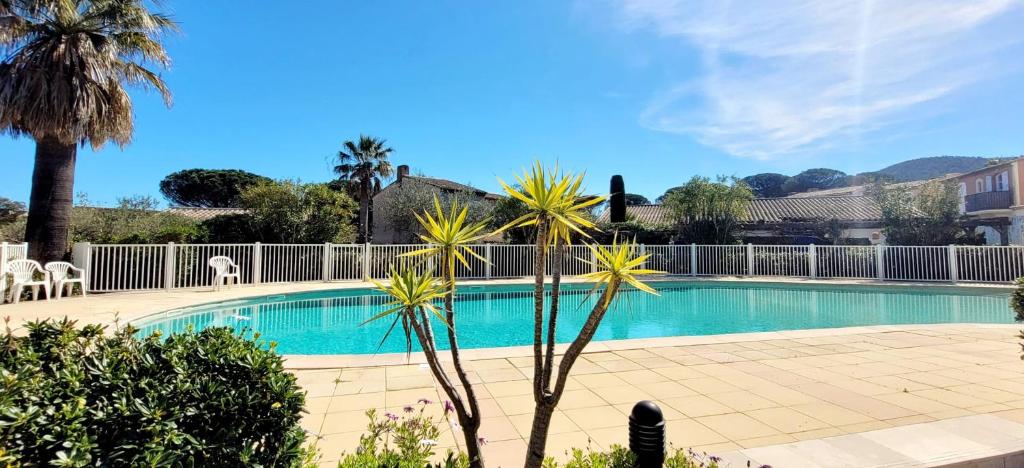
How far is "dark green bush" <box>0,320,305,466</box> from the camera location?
3.99 ft

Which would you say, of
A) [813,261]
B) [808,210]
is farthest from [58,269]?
[808,210]

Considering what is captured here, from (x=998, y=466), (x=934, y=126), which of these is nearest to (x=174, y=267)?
(x=998, y=466)

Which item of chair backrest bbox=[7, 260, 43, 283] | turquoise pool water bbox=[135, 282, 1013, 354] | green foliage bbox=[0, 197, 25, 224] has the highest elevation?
green foliage bbox=[0, 197, 25, 224]

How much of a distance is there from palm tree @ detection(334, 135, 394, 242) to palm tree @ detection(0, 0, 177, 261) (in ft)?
37.4

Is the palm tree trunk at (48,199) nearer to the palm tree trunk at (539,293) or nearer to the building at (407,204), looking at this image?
the building at (407,204)

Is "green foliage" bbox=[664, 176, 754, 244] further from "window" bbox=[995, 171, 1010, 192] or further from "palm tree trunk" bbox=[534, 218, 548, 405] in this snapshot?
"palm tree trunk" bbox=[534, 218, 548, 405]

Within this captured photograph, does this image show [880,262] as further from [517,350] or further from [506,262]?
[517,350]

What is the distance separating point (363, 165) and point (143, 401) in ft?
70.6

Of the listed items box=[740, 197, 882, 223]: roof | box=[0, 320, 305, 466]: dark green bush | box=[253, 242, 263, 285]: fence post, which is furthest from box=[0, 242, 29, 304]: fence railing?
box=[740, 197, 882, 223]: roof

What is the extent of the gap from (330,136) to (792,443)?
23135mm

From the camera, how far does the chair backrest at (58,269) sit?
28.5ft

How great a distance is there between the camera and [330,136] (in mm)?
22047

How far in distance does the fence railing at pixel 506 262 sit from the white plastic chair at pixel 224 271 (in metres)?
0.27

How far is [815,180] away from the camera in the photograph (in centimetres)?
5569
